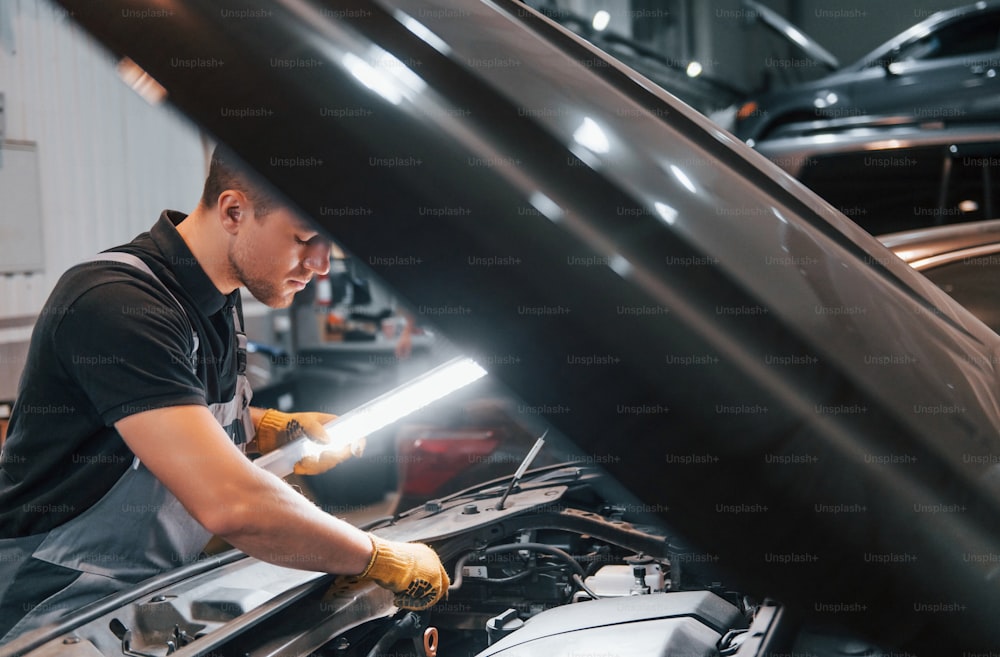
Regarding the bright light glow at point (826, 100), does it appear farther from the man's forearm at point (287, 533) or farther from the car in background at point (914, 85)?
the man's forearm at point (287, 533)

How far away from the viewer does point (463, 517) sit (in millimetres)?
1858

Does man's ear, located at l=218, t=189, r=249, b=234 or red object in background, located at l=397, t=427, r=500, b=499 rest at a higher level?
man's ear, located at l=218, t=189, r=249, b=234

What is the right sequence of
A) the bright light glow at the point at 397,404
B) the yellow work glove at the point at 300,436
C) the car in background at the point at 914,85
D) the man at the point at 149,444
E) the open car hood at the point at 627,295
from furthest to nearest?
the car in background at the point at 914,85
the yellow work glove at the point at 300,436
the bright light glow at the point at 397,404
the man at the point at 149,444
the open car hood at the point at 627,295

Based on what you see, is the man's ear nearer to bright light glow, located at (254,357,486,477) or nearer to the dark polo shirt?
the dark polo shirt

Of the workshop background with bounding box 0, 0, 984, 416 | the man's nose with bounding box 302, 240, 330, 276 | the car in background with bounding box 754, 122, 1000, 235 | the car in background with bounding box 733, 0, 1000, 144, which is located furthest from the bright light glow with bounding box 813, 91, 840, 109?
the man's nose with bounding box 302, 240, 330, 276

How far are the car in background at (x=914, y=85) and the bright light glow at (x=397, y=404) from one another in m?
3.88

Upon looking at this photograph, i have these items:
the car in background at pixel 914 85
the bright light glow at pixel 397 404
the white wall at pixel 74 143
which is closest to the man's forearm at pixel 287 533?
the bright light glow at pixel 397 404

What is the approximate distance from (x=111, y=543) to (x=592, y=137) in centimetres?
139

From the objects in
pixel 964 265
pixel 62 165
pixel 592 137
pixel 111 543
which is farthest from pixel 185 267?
pixel 62 165

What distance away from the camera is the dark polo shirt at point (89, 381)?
1.42 meters

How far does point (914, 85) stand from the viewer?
5.84 m

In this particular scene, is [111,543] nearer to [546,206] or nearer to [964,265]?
[546,206]

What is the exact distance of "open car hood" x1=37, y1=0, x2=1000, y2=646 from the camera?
1.76ft

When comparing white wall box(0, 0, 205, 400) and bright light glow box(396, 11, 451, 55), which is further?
white wall box(0, 0, 205, 400)
